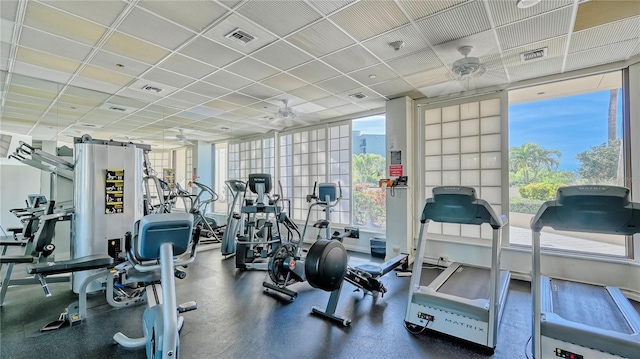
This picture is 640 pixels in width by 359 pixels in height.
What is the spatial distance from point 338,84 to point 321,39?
141 cm

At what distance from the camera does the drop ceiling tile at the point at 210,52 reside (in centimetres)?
321

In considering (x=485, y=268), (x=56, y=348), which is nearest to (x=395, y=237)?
(x=485, y=268)

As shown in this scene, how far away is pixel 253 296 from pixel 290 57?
10.4ft

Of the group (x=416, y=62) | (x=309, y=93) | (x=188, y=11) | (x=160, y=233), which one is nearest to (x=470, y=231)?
(x=416, y=62)

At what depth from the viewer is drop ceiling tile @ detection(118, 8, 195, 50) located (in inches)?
106

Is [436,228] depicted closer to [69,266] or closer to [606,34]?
[606,34]

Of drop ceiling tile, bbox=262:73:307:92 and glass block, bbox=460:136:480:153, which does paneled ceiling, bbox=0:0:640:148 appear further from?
glass block, bbox=460:136:480:153

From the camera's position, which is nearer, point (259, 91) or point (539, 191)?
point (539, 191)

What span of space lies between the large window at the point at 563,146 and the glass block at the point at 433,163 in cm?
110

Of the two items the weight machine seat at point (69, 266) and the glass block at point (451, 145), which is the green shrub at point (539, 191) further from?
the weight machine seat at point (69, 266)

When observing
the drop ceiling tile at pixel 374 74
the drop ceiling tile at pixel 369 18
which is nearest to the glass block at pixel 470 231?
the drop ceiling tile at pixel 374 74

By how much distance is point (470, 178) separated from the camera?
4844mm

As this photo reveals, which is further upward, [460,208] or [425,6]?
[425,6]

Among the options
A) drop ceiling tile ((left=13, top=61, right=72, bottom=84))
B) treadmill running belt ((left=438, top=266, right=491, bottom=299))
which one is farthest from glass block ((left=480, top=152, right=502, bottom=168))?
drop ceiling tile ((left=13, top=61, right=72, bottom=84))
